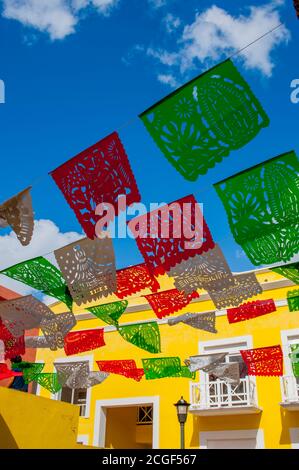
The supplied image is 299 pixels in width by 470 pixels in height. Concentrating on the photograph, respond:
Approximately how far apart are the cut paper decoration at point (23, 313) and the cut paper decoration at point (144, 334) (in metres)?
1.73

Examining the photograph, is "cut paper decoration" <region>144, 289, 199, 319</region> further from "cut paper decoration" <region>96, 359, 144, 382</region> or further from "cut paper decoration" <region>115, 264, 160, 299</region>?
"cut paper decoration" <region>96, 359, 144, 382</region>

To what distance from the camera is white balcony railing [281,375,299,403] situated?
Result: 10.6m

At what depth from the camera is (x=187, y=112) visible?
364cm

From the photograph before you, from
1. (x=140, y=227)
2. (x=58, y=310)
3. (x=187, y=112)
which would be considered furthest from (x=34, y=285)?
(x=58, y=310)

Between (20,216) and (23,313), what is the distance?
2.69 metres

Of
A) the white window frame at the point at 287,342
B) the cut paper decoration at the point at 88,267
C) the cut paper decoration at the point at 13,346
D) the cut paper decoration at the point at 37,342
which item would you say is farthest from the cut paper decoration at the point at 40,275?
the white window frame at the point at 287,342

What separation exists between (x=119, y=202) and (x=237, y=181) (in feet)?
3.66

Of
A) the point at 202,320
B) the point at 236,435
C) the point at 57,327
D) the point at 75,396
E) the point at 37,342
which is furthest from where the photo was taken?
the point at 75,396

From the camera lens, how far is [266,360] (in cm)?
843

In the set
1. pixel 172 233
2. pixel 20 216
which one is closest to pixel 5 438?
pixel 20 216

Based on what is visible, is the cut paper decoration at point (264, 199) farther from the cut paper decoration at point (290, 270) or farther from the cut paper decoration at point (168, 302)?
the cut paper decoration at point (168, 302)

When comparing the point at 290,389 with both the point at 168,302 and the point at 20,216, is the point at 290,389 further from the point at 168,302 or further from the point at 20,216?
the point at 20,216

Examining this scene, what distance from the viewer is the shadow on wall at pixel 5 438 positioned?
272 inches

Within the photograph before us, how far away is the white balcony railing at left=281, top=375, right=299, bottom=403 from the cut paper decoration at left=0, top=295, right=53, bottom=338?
21.9 ft
